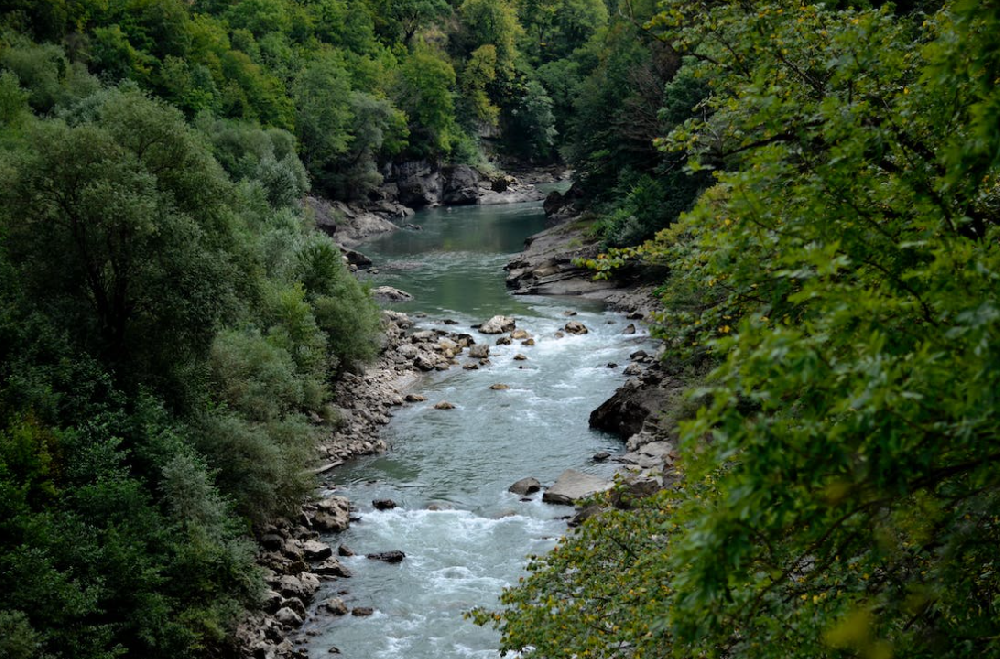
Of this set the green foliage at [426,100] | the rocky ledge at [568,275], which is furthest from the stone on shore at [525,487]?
the green foliage at [426,100]

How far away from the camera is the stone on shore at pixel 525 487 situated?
20969 millimetres

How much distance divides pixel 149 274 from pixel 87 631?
7648 millimetres

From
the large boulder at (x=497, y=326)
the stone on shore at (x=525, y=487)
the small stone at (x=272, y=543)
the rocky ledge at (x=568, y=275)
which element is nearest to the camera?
the small stone at (x=272, y=543)

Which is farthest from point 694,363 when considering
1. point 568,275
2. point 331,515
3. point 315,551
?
point 568,275

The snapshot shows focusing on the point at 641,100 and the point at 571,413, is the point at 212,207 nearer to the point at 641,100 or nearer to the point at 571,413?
the point at 571,413

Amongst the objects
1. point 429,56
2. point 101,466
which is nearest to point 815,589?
point 101,466

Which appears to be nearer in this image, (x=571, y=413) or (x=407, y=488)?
(x=407, y=488)

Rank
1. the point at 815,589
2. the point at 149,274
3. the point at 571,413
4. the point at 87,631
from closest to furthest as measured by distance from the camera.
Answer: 1. the point at 815,589
2. the point at 87,631
3. the point at 149,274
4. the point at 571,413

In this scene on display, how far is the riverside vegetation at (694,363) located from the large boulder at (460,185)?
129 feet

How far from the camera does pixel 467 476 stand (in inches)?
877

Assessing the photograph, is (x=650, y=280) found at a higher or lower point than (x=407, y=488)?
higher

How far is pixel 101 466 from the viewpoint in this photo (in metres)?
14.4

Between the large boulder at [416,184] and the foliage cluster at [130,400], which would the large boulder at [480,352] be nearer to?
the foliage cluster at [130,400]

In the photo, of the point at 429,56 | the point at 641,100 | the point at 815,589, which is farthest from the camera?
the point at 429,56
